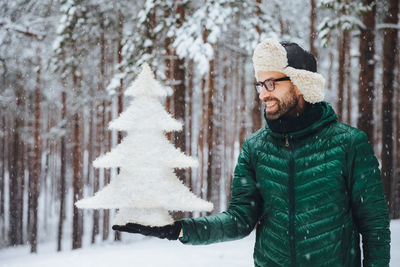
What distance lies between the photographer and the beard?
245cm

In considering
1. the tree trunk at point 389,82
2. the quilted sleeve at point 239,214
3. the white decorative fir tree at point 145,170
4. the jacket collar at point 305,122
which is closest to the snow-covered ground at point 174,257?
the tree trunk at point 389,82

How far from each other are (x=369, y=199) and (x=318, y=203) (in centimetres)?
29

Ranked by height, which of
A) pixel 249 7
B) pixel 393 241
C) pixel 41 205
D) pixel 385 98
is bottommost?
pixel 41 205

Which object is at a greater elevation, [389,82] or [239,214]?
[389,82]

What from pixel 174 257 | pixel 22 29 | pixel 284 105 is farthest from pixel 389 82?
pixel 22 29

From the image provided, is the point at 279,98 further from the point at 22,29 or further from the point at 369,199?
the point at 22,29

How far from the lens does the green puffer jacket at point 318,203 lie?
2252mm

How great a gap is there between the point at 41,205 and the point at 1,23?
24.4m

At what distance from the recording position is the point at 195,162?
425 centimetres

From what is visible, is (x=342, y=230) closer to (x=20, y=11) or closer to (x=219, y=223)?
(x=219, y=223)

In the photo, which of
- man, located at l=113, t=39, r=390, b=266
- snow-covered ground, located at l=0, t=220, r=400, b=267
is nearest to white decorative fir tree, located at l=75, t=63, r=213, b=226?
man, located at l=113, t=39, r=390, b=266

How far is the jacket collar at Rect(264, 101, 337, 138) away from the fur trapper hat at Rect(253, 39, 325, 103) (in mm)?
85

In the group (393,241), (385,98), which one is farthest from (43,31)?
(393,241)

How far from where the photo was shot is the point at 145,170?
3.45 meters
